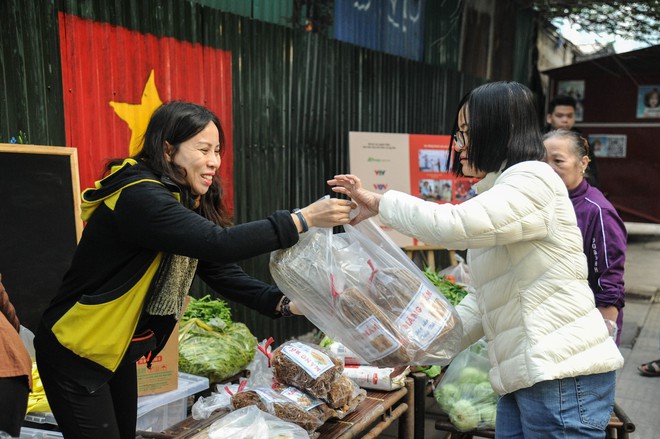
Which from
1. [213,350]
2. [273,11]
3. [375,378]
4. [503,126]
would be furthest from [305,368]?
[273,11]

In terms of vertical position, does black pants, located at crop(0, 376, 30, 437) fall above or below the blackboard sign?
below

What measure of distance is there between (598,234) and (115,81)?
3088mm

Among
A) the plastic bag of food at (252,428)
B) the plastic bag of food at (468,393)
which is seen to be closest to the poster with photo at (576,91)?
the plastic bag of food at (468,393)

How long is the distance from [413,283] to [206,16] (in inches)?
122

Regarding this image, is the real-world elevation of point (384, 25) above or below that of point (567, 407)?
above

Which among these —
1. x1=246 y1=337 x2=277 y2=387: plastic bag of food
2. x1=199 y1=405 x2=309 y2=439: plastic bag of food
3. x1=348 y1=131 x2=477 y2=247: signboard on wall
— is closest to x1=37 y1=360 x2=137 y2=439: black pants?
x1=199 y1=405 x2=309 y2=439: plastic bag of food

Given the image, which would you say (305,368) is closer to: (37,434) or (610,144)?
(37,434)

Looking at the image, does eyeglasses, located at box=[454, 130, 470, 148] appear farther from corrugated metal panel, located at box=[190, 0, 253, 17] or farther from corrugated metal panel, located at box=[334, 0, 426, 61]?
corrugated metal panel, located at box=[334, 0, 426, 61]

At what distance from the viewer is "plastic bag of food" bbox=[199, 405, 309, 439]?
2547mm

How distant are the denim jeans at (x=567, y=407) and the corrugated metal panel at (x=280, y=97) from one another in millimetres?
3027

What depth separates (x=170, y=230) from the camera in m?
1.98

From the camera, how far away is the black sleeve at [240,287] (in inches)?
103

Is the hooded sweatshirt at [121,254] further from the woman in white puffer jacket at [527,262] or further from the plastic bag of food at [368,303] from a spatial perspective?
the woman in white puffer jacket at [527,262]

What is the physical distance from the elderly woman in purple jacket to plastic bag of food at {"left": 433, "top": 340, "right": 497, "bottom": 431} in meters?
0.78
